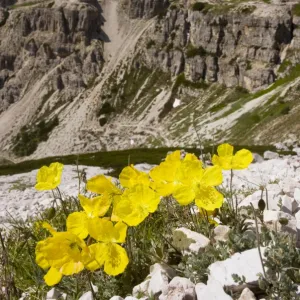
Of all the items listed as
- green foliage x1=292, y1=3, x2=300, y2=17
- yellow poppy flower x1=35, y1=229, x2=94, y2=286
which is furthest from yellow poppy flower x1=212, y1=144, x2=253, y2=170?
green foliage x1=292, y1=3, x2=300, y2=17

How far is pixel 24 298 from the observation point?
333cm

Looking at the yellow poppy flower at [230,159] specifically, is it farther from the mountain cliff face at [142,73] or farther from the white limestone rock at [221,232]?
the mountain cliff face at [142,73]

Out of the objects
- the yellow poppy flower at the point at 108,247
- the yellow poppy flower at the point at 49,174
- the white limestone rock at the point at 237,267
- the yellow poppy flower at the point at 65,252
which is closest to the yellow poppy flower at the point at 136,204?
the yellow poppy flower at the point at 108,247

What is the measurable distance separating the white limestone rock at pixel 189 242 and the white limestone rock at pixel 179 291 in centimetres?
44

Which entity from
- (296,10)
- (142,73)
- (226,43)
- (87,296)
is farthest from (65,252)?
(142,73)

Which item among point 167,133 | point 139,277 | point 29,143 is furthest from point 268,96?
point 139,277

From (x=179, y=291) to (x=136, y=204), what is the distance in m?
0.64

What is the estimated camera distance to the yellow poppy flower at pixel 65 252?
92.6 inches

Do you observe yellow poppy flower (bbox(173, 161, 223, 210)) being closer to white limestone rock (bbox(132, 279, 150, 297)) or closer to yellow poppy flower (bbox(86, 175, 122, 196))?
yellow poppy flower (bbox(86, 175, 122, 196))

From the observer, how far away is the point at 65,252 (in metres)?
2.39

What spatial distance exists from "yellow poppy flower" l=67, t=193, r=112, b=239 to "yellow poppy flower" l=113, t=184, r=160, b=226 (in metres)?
0.09

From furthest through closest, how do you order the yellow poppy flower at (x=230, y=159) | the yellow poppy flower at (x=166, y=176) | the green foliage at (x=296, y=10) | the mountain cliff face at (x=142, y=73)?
the green foliage at (x=296, y=10) < the mountain cliff face at (x=142, y=73) < the yellow poppy flower at (x=230, y=159) < the yellow poppy flower at (x=166, y=176)

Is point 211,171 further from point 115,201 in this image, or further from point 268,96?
point 268,96

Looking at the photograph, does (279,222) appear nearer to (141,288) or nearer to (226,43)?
(141,288)
